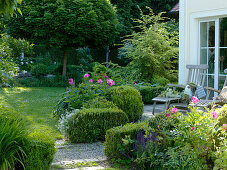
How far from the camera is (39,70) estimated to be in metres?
13.7

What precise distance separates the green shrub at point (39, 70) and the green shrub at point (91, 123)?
29.5 feet

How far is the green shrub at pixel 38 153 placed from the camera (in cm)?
337

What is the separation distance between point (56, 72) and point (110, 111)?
9.91 m

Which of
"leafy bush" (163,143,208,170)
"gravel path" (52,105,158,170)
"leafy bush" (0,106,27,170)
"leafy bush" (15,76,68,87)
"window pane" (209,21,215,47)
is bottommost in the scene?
"gravel path" (52,105,158,170)

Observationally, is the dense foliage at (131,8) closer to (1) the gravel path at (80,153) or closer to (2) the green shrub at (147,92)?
(2) the green shrub at (147,92)

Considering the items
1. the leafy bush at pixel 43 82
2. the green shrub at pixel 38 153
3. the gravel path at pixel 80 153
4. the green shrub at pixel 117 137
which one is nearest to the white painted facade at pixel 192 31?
the gravel path at pixel 80 153

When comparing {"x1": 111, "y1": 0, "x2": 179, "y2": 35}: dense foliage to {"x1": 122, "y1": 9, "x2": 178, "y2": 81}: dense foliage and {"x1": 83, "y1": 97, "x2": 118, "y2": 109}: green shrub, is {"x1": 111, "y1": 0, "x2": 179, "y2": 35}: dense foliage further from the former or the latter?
{"x1": 83, "y1": 97, "x2": 118, "y2": 109}: green shrub

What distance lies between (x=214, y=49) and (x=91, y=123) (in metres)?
4.46

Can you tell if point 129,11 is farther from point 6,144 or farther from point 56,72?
point 6,144

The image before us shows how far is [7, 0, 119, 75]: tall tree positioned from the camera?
42.8ft

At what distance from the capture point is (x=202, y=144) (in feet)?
11.4

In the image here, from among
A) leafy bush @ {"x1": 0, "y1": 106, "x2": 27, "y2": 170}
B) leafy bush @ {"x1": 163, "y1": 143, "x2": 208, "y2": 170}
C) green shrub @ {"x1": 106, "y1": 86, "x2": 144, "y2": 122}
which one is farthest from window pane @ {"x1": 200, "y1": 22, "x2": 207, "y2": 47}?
leafy bush @ {"x1": 0, "y1": 106, "x2": 27, "y2": 170}

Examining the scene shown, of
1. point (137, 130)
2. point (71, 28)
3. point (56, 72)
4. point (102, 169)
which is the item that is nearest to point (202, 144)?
point (137, 130)

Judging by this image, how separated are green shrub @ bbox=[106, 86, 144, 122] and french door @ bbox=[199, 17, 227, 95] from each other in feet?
8.55
